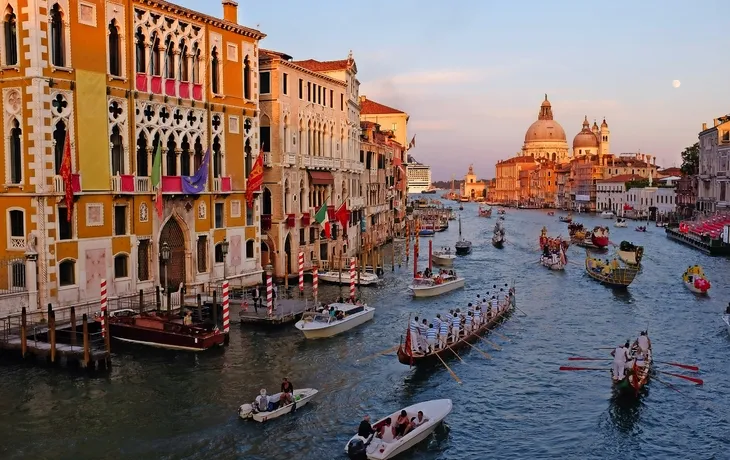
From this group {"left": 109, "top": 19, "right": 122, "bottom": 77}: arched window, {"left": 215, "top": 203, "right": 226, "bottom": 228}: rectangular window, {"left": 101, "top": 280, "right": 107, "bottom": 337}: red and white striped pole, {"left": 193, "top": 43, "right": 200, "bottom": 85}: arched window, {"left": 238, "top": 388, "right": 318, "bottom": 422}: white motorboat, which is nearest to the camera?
{"left": 238, "top": 388, "right": 318, "bottom": 422}: white motorboat

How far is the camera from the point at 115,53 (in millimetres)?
25547

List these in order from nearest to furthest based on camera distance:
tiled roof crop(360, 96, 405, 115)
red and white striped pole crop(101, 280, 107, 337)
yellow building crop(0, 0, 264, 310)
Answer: red and white striped pole crop(101, 280, 107, 337) < yellow building crop(0, 0, 264, 310) < tiled roof crop(360, 96, 405, 115)

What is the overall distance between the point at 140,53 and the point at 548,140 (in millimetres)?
177065

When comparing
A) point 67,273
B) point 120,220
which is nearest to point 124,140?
point 120,220

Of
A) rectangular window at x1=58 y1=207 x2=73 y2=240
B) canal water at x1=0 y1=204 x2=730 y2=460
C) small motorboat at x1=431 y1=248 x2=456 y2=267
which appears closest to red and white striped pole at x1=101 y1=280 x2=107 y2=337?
canal water at x1=0 y1=204 x2=730 y2=460

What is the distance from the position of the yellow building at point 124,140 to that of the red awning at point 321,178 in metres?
6.64

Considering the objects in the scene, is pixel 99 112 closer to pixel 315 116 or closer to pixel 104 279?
pixel 104 279

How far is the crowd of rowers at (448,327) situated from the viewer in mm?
21875

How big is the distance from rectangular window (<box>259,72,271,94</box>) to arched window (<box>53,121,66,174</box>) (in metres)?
13.9

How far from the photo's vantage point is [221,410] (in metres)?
17.9

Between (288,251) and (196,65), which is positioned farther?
(288,251)

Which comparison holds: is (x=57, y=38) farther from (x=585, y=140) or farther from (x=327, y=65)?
(x=585, y=140)

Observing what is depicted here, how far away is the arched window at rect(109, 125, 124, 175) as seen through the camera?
25406 millimetres

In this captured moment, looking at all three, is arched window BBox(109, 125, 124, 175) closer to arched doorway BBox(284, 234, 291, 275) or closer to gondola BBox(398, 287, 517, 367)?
gondola BBox(398, 287, 517, 367)
